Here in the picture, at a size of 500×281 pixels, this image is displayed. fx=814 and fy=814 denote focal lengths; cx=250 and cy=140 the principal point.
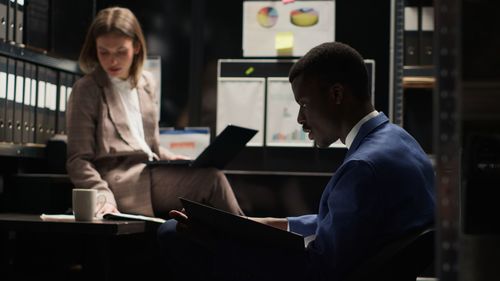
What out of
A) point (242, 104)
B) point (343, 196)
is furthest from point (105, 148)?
point (343, 196)

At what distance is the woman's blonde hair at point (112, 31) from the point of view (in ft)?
9.52

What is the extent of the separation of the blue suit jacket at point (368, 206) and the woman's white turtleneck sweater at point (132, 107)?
1.42 metres

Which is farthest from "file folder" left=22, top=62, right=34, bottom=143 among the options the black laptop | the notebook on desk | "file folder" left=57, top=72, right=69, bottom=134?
the notebook on desk

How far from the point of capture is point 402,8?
315cm

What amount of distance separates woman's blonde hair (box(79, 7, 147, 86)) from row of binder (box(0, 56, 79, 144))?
0.58ft

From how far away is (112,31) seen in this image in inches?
114

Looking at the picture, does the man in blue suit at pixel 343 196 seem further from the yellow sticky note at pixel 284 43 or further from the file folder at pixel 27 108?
the yellow sticky note at pixel 284 43

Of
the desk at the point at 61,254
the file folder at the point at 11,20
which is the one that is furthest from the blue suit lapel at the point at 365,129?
the file folder at the point at 11,20

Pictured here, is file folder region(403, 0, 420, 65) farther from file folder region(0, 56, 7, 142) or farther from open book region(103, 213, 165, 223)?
file folder region(0, 56, 7, 142)

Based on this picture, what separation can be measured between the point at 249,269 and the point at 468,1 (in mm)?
668

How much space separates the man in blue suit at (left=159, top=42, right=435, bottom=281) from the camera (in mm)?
1513

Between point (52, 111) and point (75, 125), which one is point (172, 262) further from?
point (52, 111)

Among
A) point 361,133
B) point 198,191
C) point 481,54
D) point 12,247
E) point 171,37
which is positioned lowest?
point 12,247

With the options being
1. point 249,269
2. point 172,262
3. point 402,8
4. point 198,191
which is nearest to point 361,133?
point 249,269
